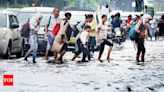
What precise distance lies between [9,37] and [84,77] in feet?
21.7

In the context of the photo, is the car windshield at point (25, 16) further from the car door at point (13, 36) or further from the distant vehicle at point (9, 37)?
the car door at point (13, 36)

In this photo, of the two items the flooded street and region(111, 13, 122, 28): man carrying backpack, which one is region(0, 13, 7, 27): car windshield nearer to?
the flooded street

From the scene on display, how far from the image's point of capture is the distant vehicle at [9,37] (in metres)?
20.0

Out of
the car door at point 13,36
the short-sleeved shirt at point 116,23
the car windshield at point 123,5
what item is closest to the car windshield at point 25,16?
the car door at point 13,36

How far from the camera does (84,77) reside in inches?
570

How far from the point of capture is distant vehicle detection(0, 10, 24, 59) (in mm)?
20000

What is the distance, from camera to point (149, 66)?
18.8 m

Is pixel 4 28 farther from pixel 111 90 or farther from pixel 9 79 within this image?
pixel 9 79

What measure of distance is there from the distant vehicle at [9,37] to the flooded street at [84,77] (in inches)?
54.8

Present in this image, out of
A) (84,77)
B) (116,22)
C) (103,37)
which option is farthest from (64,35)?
(116,22)

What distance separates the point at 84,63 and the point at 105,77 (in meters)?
5.00

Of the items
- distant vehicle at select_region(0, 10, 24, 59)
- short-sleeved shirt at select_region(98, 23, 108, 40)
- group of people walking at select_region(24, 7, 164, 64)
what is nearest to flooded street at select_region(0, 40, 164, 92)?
group of people walking at select_region(24, 7, 164, 64)

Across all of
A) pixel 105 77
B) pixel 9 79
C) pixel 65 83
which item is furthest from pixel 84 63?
pixel 9 79

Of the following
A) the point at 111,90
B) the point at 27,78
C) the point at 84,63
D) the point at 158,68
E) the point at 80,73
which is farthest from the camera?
the point at 84,63
